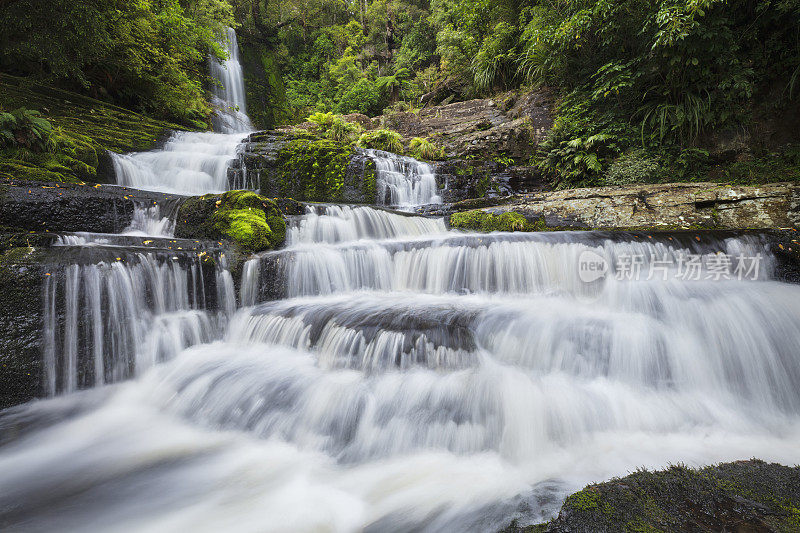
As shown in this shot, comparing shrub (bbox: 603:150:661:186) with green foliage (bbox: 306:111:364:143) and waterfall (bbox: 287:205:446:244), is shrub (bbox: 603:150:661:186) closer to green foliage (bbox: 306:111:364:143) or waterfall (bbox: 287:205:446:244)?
waterfall (bbox: 287:205:446:244)

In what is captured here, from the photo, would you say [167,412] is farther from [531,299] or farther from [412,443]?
[531,299]

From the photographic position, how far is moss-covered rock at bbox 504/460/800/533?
1067 mm

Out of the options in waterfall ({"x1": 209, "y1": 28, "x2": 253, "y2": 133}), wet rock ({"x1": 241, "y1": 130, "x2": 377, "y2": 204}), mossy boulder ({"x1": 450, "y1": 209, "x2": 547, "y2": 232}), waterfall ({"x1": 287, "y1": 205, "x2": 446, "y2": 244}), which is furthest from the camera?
waterfall ({"x1": 209, "y1": 28, "x2": 253, "y2": 133})

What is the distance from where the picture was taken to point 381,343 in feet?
10.1

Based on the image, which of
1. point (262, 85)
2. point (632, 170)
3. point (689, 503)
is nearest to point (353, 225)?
point (689, 503)

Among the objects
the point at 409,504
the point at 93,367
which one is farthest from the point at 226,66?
the point at 409,504

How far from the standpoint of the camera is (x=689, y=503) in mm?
1162

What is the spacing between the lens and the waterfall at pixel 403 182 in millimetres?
9047

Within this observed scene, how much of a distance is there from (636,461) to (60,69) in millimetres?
11502

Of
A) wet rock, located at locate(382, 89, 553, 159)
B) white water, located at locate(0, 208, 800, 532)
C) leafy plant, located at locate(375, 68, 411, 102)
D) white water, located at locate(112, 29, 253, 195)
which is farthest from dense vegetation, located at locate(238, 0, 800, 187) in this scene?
white water, located at locate(112, 29, 253, 195)

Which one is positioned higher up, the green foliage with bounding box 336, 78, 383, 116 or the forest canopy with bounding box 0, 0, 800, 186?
the green foliage with bounding box 336, 78, 383, 116

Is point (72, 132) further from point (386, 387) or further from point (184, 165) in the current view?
point (386, 387)

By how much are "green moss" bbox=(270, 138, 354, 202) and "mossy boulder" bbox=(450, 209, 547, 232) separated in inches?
150

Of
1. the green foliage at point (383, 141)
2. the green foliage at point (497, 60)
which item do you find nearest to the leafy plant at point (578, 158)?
the green foliage at point (383, 141)
